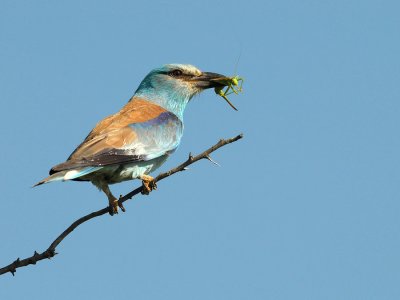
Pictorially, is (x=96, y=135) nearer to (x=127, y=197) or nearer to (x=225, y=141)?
(x=127, y=197)

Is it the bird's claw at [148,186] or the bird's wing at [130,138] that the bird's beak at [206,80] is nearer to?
the bird's wing at [130,138]

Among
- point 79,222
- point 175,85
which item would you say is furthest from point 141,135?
point 79,222

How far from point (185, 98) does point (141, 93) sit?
548mm

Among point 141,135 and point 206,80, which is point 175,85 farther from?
point 141,135

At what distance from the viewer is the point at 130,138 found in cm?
672

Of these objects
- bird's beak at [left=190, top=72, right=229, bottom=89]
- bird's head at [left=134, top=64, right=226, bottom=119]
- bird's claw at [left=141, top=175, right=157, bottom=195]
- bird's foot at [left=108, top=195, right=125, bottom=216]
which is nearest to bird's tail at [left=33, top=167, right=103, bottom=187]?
bird's foot at [left=108, top=195, right=125, bottom=216]

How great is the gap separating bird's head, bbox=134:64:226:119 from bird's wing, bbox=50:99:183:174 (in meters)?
0.23

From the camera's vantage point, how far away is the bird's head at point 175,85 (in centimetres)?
802

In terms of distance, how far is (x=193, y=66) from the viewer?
8.24 meters

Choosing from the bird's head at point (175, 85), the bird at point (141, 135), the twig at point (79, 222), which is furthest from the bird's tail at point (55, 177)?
the bird's head at point (175, 85)

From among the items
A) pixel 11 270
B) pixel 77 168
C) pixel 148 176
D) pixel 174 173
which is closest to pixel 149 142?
pixel 148 176

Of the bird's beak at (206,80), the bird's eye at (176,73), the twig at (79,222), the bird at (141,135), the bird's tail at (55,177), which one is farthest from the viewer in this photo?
the bird's eye at (176,73)

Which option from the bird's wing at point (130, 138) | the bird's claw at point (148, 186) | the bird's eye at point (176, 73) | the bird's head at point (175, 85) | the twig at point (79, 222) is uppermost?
the bird's eye at point (176, 73)

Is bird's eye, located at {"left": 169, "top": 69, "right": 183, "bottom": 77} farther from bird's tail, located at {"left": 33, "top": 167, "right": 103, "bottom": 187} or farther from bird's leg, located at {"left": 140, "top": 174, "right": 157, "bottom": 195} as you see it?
bird's tail, located at {"left": 33, "top": 167, "right": 103, "bottom": 187}
